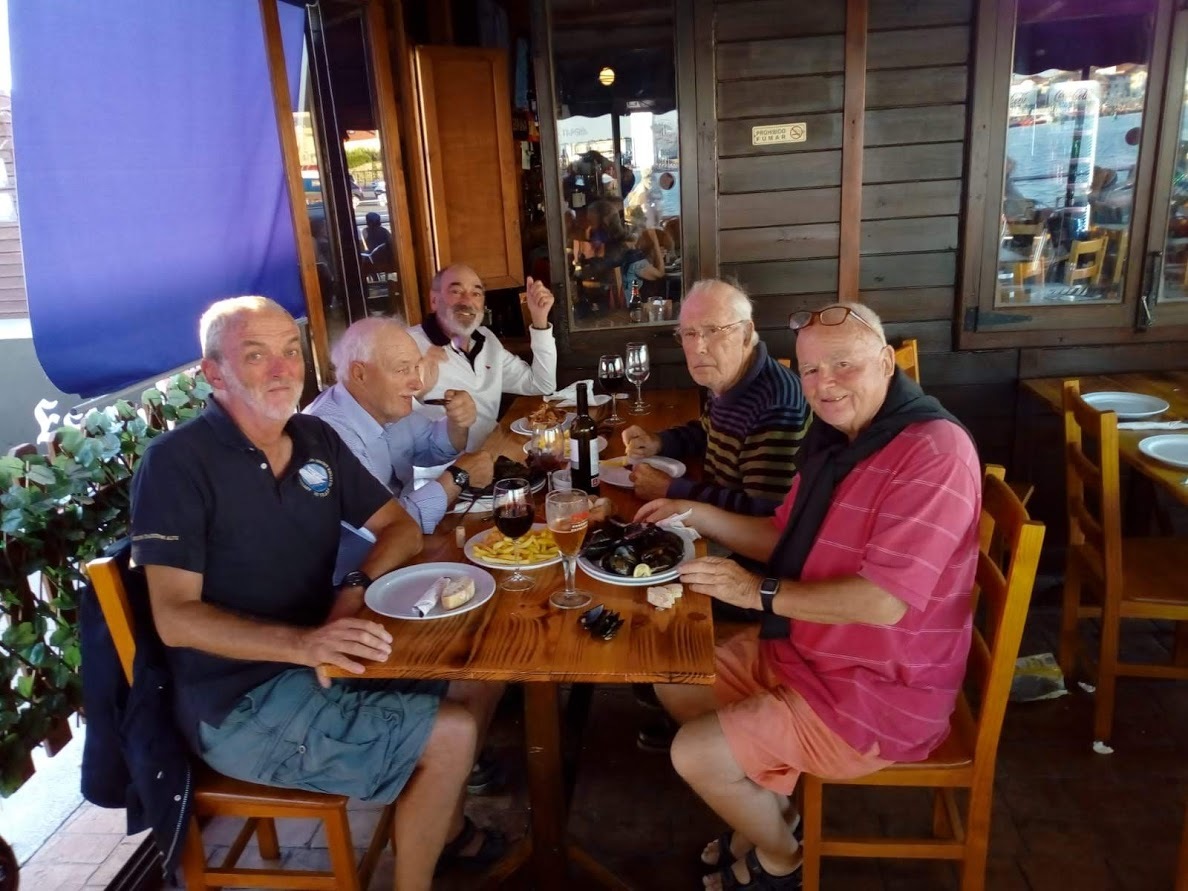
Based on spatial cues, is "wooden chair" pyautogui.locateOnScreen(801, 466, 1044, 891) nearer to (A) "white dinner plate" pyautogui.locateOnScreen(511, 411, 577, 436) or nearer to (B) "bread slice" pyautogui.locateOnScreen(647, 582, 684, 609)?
(B) "bread slice" pyautogui.locateOnScreen(647, 582, 684, 609)

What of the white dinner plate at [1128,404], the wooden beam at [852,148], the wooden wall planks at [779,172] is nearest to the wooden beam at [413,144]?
the wooden wall planks at [779,172]

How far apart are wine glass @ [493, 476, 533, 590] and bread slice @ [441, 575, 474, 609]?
9 cm

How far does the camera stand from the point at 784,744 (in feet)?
5.49

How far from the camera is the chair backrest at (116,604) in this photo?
1.54 metres

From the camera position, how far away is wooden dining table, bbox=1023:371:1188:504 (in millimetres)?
2406

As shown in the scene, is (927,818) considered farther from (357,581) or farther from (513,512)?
(357,581)

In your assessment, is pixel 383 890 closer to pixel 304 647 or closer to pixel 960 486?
pixel 304 647

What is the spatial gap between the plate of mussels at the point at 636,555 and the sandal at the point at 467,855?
36.4 inches

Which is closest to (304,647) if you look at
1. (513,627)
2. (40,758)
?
(513,627)

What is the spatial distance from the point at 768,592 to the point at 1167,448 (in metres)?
1.60

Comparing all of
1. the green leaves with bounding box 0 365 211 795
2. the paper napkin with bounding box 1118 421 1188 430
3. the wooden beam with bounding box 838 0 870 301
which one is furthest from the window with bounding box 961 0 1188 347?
the green leaves with bounding box 0 365 211 795

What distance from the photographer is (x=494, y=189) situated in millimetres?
4008

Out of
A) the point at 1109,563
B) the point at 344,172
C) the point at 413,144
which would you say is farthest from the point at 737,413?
the point at 413,144

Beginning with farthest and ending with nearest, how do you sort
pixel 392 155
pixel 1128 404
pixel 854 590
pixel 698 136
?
pixel 392 155 → pixel 698 136 → pixel 1128 404 → pixel 854 590
